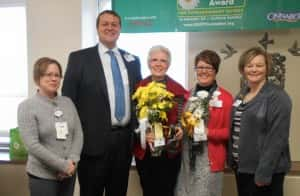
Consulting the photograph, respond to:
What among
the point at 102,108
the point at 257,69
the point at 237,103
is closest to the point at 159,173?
the point at 102,108

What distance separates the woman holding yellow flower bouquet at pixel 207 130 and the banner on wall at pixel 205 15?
0.74 m

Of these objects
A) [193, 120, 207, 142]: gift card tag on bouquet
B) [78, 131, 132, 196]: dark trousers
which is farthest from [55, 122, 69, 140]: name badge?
[193, 120, 207, 142]: gift card tag on bouquet

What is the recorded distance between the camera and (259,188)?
1.97 metres

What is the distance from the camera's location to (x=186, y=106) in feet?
7.10

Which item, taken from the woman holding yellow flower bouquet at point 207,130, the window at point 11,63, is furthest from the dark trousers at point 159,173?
the window at point 11,63

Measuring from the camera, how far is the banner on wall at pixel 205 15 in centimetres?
261

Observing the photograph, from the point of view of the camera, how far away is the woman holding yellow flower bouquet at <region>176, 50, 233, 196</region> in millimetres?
2061

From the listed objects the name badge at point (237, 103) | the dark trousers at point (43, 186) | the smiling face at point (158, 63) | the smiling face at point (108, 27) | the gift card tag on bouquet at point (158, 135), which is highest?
the smiling face at point (108, 27)

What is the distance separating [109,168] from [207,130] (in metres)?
0.76

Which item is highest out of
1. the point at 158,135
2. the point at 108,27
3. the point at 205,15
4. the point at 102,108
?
the point at 205,15

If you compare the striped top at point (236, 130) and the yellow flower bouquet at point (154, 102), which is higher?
the yellow flower bouquet at point (154, 102)

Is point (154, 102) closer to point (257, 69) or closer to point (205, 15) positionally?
point (257, 69)

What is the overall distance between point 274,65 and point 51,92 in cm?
183

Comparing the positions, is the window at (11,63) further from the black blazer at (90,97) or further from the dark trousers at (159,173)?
the dark trousers at (159,173)
